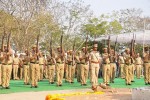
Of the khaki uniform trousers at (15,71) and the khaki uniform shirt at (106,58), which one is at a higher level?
the khaki uniform shirt at (106,58)

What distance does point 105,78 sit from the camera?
17.0 metres

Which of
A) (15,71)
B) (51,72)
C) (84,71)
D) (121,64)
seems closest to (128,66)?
(84,71)

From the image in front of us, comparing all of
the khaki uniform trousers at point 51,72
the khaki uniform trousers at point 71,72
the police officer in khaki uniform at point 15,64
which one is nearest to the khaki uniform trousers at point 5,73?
the khaki uniform trousers at point 51,72

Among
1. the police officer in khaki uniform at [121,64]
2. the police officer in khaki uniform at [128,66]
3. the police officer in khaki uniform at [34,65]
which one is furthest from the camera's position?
the police officer in khaki uniform at [121,64]

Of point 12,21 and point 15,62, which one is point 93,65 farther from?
point 12,21

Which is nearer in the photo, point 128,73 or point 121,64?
point 128,73

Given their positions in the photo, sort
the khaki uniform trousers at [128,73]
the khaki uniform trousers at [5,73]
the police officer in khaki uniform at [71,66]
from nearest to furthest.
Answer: the khaki uniform trousers at [5,73]
the khaki uniform trousers at [128,73]
the police officer in khaki uniform at [71,66]

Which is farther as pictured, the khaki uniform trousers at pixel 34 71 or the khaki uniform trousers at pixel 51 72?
the khaki uniform trousers at pixel 51 72

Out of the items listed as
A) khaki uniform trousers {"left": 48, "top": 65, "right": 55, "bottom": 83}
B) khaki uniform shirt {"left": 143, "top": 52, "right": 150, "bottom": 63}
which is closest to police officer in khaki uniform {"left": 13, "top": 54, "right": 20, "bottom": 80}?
khaki uniform trousers {"left": 48, "top": 65, "right": 55, "bottom": 83}

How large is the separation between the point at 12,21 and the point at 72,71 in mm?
13227

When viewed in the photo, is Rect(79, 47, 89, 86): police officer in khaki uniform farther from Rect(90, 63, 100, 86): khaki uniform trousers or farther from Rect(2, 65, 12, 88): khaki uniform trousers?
Rect(2, 65, 12, 88): khaki uniform trousers

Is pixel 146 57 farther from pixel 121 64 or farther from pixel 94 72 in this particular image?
pixel 121 64

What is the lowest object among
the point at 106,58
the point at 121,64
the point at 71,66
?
the point at 71,66

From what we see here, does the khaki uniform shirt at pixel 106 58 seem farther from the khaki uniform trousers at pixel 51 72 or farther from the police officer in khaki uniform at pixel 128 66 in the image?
the khaki uniform trousers at pixel 51 72
